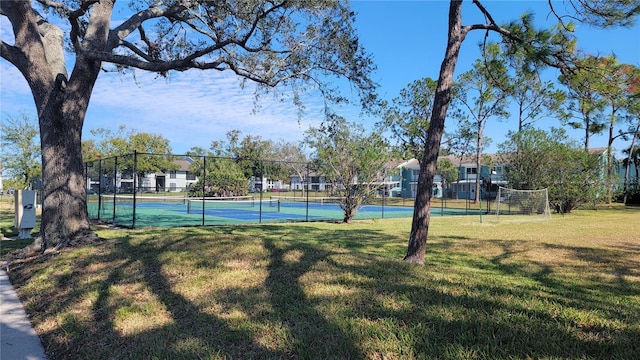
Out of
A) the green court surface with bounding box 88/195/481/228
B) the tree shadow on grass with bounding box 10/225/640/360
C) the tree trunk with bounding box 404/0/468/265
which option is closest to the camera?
the tree shadow on grass with bounding box 10/225/640/360

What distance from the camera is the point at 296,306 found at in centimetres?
A: 409

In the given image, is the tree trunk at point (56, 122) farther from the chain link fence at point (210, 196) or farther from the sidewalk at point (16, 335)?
the chain link fence at point (210, 196)

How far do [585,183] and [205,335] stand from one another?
88.1 feet

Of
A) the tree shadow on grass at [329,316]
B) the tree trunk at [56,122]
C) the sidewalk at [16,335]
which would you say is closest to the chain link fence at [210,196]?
the tree trunk at [56,122]

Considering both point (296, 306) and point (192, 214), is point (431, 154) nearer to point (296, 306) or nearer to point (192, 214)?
point (296, 306)

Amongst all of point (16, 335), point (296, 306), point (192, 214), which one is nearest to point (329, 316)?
point (296, 306)

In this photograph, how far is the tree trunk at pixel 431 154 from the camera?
271 inches

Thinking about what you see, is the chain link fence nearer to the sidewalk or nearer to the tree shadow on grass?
the sidewalk

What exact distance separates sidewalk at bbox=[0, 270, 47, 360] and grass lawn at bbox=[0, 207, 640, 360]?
0.42ft

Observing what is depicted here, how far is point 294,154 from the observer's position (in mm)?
78812

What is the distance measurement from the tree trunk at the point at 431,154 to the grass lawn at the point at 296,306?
1076 mm

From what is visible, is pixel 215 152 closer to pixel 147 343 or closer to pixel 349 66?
pixel 349 66

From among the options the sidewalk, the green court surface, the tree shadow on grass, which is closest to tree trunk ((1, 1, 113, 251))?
the tree shadow on grass

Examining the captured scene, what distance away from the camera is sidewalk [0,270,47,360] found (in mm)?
3746
